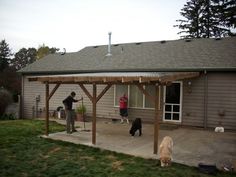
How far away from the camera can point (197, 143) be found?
30.1ft

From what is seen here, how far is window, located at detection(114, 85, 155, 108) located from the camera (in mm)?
13680

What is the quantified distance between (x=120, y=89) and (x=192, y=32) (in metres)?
18.0

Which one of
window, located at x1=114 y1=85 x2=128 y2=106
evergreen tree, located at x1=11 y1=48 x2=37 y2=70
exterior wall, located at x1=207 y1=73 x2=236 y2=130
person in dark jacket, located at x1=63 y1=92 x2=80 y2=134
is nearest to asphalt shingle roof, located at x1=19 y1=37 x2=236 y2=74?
exterior wall, located at x1=207 y1=73 x2=236 y2=130

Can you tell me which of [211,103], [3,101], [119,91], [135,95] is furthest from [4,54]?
[211,103]

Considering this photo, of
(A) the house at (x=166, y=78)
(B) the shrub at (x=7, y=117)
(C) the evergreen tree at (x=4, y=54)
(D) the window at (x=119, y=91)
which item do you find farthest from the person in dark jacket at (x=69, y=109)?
(C) the evergreen tree at (x=4, y=54)

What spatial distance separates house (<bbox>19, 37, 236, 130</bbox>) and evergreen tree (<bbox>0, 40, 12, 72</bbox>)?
20147 mm

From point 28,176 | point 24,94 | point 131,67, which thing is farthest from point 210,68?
point 24,94

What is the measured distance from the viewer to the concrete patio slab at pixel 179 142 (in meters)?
7.46

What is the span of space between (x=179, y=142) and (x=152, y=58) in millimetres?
6055

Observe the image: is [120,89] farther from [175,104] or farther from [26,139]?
[26,139]

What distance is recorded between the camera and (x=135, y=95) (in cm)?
1402

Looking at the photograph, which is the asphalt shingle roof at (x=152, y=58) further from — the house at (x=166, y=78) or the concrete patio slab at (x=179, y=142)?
the concrete patio slab at (x=179, y=142)

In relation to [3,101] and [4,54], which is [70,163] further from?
[4,54]

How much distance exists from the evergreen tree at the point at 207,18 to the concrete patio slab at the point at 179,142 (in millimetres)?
19085
